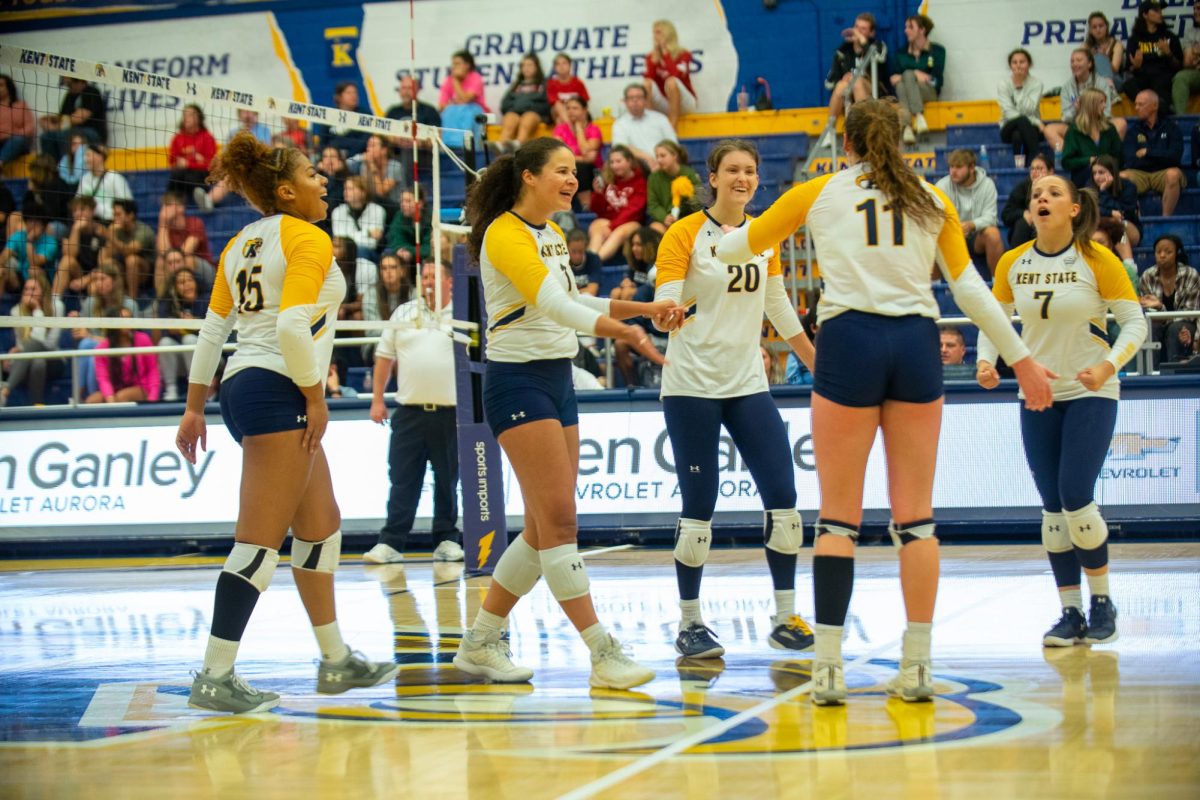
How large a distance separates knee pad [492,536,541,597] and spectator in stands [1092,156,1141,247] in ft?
29.5

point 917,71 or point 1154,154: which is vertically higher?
point 917,71

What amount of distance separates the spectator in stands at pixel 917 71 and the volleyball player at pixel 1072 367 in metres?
9.28

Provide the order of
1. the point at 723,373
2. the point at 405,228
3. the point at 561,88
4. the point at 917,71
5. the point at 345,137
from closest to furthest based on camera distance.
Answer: the point at 723,373, the point at 405,228, the point at 917,71, the point at 345,137, the point at 561,88

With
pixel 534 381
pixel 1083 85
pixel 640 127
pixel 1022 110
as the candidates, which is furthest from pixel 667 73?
pixel 534 381

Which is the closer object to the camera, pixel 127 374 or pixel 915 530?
pixel 915 530

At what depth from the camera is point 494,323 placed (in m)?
5.44

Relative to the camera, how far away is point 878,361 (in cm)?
464

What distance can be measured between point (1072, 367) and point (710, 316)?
1.52m

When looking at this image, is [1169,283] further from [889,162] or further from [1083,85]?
[889,162]

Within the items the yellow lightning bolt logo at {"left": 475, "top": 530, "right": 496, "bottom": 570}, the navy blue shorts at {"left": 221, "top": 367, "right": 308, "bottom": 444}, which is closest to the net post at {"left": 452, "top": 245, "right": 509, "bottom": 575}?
the yellow lightning bolt logo at {"left": 475, "top": 530, "right": 496, "bottom": 570}

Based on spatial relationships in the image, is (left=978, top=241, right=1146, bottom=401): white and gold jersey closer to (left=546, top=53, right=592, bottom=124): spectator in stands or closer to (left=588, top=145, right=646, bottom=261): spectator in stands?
(left=588, top=145, right=646, bottom=261): spectator in stands

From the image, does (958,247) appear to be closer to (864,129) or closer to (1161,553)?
(864,129)

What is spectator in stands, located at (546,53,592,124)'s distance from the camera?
637 inches

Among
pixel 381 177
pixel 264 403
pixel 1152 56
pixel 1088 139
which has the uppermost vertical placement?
pixel 1152 56
